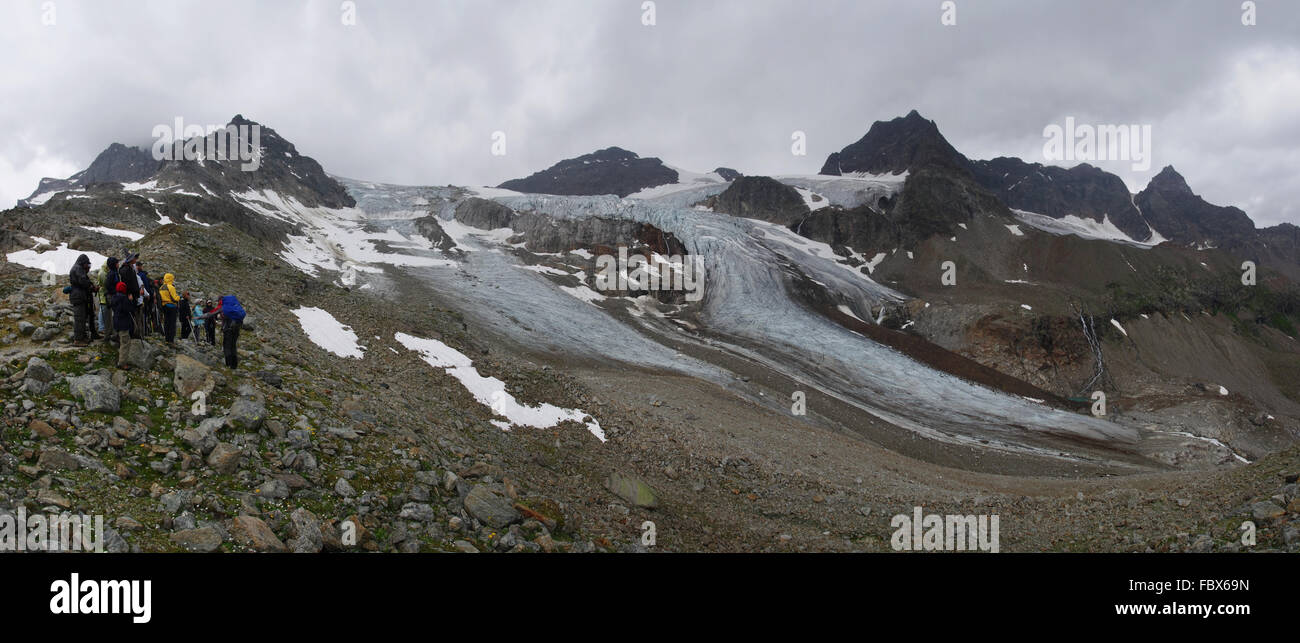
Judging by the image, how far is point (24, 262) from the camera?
857 inches

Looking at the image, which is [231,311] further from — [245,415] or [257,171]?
[257,171]

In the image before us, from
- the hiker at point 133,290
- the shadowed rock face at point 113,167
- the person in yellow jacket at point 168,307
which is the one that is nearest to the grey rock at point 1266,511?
the hiker at point 133,290

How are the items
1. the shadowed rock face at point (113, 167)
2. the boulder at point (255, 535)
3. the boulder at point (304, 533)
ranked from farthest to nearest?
the shadowed rock face at point (113, 167)
the boulder at point (304, 533)
the boulder at point (255, 535)

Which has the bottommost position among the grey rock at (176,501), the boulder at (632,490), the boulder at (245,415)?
the boulder at (632,490)

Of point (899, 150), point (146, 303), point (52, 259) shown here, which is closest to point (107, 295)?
point (146, 303)

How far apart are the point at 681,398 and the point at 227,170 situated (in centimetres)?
9854

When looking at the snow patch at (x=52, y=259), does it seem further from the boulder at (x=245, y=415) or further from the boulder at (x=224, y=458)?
the boulder at (x=224, y=458)

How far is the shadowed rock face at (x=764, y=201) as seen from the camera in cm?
11506

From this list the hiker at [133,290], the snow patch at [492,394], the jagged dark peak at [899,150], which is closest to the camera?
the hiker at [133,290]

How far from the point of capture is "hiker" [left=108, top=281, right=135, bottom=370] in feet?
39.1

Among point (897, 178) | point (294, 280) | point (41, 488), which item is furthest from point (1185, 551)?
point (897, 178)

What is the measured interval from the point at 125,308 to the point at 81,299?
3.64 ft

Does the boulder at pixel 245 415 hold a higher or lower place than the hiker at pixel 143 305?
lower

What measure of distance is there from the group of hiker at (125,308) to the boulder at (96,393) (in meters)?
1.39
